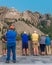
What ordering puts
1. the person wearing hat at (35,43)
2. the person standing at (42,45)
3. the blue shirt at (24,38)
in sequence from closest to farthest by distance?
1. the blue shirt at (24,38)
2. the person wearing hat at (35,43)
3. the person standing at (42,45)

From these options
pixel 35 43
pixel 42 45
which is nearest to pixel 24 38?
pixel 35 43

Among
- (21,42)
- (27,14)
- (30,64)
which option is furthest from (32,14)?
(30,64)

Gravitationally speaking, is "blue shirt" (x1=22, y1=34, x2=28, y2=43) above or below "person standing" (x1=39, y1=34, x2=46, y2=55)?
above

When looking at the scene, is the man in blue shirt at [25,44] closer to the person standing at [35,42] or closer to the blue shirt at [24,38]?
the blue shirt at [24,38]

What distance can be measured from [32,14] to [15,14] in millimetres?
9542

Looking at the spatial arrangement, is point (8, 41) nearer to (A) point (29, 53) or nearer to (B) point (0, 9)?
(A) point (29, 53)

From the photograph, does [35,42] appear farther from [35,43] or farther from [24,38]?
[24,38]

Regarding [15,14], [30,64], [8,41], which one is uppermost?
[15,14]

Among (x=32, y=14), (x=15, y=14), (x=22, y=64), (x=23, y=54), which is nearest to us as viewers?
(x=22, y=64)

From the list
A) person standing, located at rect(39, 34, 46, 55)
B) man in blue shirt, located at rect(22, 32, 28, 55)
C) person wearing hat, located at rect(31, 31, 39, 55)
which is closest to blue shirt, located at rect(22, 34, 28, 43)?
man in blue shirt, located at rect(22, 32, 28, 55)

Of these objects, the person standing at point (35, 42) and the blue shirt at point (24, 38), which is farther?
the person standing at point (35, 42)

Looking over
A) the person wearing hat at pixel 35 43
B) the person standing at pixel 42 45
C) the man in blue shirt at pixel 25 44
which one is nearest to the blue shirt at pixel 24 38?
the man in blue shirt at pixel 25 44

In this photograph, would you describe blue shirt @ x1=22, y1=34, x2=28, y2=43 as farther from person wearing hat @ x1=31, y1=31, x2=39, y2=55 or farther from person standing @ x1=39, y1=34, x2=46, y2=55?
person standing @ x1=39, y1=34, x2=46, y2=55

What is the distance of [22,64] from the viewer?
1426cm
